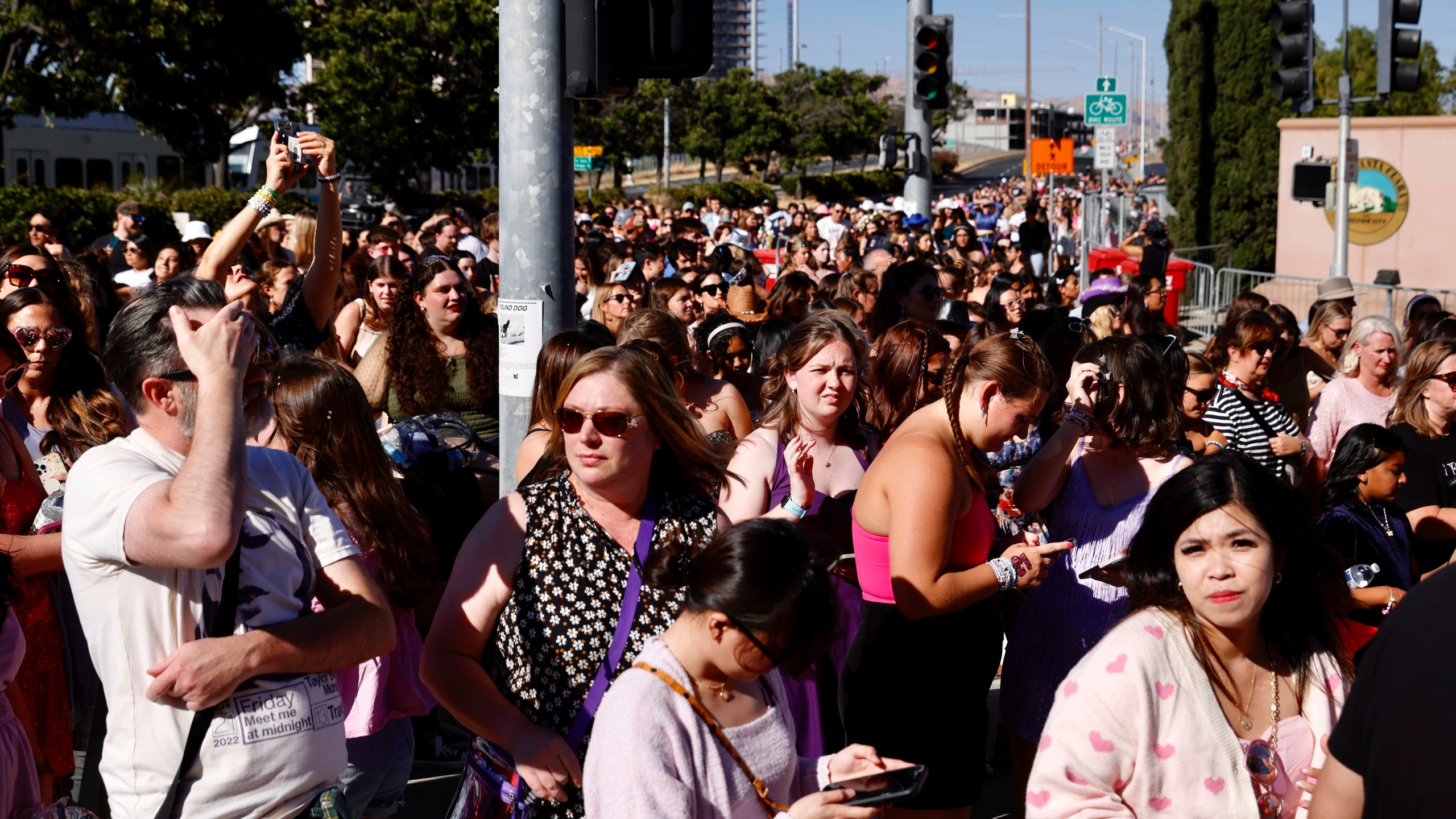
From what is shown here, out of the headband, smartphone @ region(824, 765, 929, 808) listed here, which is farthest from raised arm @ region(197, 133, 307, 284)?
smartphone @ region(824, 765, 929, 808)

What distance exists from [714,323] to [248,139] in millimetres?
2567

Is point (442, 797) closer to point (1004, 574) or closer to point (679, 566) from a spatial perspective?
point (1004, 574)

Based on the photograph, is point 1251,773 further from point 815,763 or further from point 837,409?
point 837,409

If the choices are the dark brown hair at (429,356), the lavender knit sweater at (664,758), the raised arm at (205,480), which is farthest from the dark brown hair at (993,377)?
the dark brown hair at (429,356)

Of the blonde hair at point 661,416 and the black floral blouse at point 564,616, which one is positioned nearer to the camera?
the black floral blouse at point 564,616

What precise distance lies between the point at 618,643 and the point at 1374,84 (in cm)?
4678

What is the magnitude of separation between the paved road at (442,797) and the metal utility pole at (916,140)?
8.73 meters

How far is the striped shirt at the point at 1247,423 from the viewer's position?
6.29 meters

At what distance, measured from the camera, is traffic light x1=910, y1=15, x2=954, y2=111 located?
1269cm

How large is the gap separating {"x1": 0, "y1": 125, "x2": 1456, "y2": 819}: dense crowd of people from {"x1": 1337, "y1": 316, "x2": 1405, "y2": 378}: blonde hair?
1.51ft

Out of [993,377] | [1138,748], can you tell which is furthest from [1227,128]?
[1138,748]

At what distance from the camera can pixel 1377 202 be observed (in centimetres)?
2195

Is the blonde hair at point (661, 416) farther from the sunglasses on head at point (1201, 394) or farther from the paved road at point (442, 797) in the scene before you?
the sunglasses on head at point (1201, 394)

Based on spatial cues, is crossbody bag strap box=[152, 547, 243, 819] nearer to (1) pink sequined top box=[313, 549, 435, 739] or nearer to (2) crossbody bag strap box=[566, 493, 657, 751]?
(2) crossbody bag strap box=[566, 493, 657, 751]
